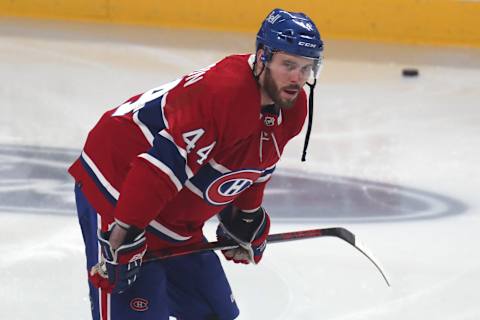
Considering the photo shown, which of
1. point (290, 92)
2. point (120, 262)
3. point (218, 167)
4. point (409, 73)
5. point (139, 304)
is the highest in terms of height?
point (290, 92)

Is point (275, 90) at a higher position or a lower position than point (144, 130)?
higher

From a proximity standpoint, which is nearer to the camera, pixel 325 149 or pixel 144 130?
pixel 144 130

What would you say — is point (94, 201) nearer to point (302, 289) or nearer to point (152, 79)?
point (302, 289)

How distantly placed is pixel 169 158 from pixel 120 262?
22 cm

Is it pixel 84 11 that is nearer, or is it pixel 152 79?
pixel 152 79

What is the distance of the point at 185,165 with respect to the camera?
174cm

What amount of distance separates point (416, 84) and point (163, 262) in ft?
10.6

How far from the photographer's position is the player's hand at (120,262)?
5.79ft

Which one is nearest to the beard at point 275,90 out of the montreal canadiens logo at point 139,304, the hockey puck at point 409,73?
the montreal canadiens logo at point 139,304

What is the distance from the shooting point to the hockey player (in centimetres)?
171

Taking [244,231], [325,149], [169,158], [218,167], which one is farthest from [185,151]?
[325,149]

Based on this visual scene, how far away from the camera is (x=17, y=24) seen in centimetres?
557

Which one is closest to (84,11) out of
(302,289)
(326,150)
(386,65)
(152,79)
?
(152,79)

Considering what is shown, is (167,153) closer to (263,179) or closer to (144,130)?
(144,130)
